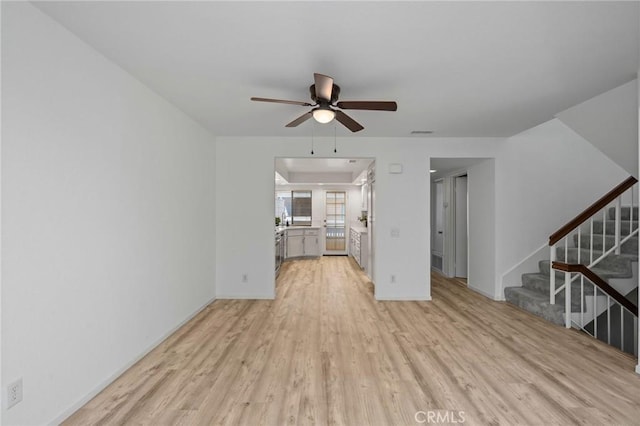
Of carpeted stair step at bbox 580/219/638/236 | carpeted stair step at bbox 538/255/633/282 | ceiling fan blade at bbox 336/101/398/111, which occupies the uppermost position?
ceiling fan blade at bbox 336/101/398/111

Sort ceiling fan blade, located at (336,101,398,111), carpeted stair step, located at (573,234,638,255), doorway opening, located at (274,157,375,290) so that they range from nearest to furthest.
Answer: ceiling fan blade, located at (336,101,398,111), carpeted stair step, located at (573,234,638,255), doorway opening, located at (274,157,375,290)

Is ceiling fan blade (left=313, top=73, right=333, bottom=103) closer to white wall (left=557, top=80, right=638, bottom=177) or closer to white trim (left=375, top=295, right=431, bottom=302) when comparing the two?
white wall (left=557, top=80, right=638, bottom=177)

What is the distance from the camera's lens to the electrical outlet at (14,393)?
1.50m

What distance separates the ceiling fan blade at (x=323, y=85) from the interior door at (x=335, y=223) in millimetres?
6975

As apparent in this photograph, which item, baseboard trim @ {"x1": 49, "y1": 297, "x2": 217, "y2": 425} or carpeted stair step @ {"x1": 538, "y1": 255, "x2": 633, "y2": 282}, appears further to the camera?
carpeted stair step @ {"x1": 538, "y1": 255, "x2": 633, "y2": 282}

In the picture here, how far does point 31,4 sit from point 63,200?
1107 mm

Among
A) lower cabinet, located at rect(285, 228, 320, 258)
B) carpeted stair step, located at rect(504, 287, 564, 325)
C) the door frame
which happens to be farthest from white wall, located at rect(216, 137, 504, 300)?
the door frame

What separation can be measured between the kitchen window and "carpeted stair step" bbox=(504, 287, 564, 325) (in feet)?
20.0

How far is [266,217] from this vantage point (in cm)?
452

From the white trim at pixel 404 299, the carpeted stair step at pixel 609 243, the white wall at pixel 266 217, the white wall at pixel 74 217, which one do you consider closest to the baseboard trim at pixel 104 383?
the white wall at pixel 74 217

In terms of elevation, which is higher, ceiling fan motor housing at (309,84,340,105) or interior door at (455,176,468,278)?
ceiling fan motor housing at (309,84,340,105)

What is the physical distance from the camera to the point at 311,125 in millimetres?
3879

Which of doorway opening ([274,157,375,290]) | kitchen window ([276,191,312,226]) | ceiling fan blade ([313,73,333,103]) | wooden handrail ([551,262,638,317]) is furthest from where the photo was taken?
kitchen window ([276,191,312,226])

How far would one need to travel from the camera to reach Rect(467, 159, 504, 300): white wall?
4504 mm
